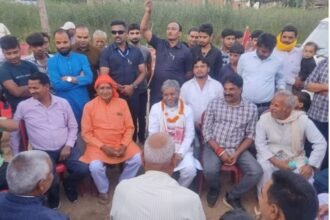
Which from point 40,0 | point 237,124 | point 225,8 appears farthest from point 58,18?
point 237,124

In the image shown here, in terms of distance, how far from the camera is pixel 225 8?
18156 millimetres

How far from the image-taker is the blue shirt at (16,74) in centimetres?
482

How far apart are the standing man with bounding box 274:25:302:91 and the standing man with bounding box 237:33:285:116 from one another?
48 centimetres

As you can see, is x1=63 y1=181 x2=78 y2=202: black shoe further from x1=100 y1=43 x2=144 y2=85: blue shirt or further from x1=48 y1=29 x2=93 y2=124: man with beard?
x1=100 y1=43 x2=144 y2=85: blue shirt

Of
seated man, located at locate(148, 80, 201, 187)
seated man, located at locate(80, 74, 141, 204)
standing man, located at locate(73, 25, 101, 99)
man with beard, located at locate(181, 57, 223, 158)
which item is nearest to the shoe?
seated man, located at locate(80, 74, 141, 204)

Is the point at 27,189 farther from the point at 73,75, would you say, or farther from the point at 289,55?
the point at 289,55

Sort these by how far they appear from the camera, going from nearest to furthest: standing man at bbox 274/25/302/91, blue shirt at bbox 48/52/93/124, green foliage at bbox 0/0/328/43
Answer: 1. blue shirt at bbox 48/52/93/124
2. standing man at bbox 274/25/302/91
3. green foliage at bbox 0/0/328/43

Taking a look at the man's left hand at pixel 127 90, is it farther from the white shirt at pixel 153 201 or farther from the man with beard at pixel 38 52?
the white shirt at pixel 153 201

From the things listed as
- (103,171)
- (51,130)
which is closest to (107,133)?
(103,171)

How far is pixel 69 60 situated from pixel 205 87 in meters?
1.82

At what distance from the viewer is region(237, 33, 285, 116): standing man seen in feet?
17.9

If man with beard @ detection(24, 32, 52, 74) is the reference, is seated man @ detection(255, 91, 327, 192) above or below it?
below

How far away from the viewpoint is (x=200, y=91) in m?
5.37

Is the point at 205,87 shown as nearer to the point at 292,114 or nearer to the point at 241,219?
the point at 292,114
